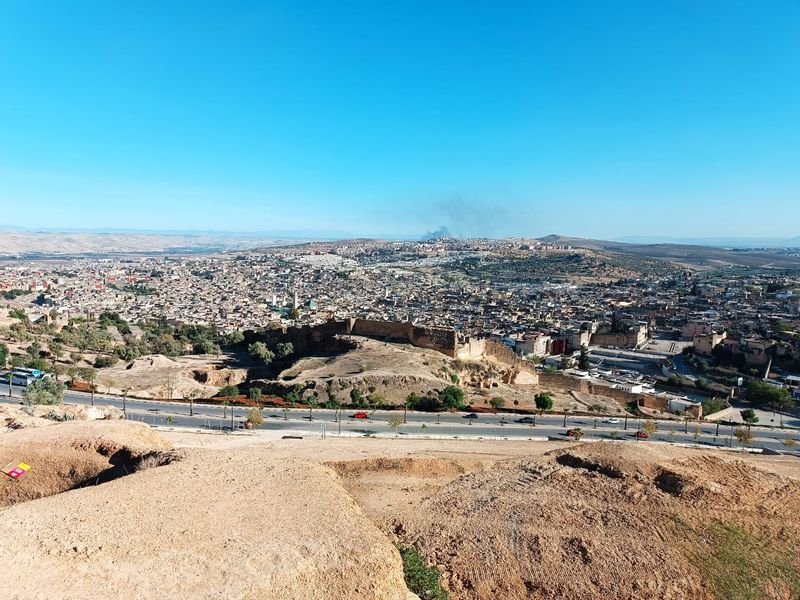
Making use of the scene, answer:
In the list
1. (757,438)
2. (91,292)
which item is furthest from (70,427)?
(91,292)

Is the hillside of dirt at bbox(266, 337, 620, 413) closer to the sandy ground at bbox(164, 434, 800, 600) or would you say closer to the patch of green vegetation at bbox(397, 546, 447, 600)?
the sandy ground at bbox(164, 434, 800, 600)

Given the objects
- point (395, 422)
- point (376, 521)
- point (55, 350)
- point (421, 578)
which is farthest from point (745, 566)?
point (55, 350)

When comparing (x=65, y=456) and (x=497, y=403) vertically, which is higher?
(x=65, y=456)

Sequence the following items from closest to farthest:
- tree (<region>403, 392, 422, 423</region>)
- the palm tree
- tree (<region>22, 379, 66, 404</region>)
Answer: tree (<region>22, 379, 66, 404</region>), the palm tree, tree (<region>403, 392, 422, 423</region>)

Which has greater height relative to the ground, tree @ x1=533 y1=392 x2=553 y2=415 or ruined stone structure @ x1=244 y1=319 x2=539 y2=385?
ruined stone structure @ x1=244 y1=319 x2=539 y2=385

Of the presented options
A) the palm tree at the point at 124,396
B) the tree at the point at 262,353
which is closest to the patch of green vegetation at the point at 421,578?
the palm tree at the point at 124,396

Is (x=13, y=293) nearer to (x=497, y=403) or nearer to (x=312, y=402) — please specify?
(x=312, y=402)

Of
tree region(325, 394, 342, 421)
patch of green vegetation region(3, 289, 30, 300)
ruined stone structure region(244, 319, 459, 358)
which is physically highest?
ruined stone structure region(244, 319, 459, 358)

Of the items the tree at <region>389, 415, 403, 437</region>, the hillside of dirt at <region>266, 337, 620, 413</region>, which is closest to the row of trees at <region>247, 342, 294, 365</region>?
the hillside of dirt at <region>266, 337, 620, 413</region>

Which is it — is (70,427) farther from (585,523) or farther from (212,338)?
(212,338)
